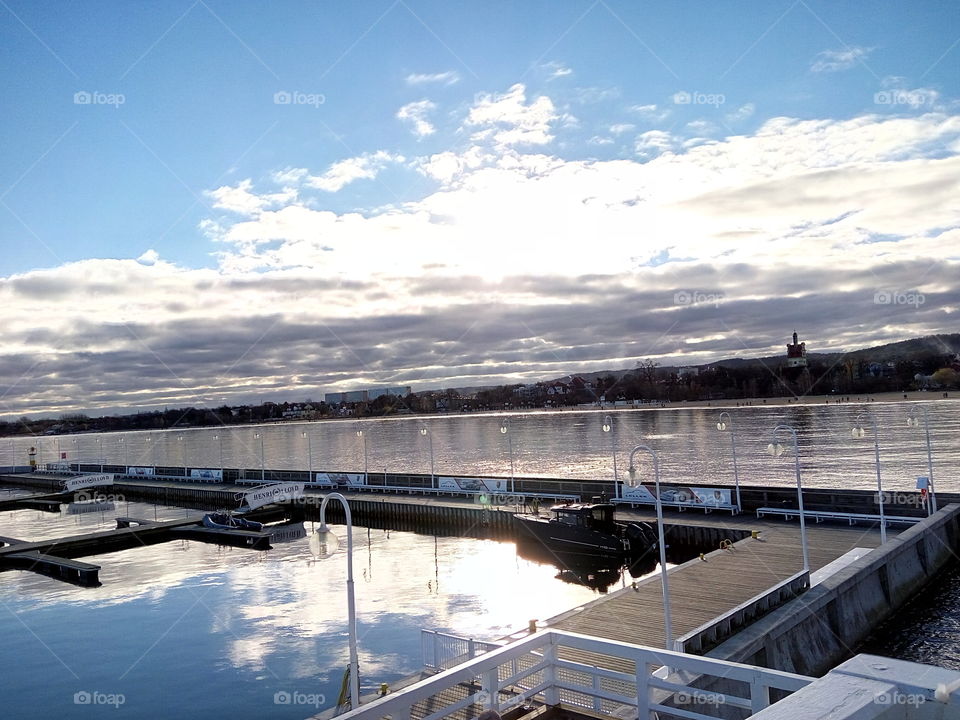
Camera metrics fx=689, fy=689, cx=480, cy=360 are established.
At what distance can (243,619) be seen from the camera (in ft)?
97.1

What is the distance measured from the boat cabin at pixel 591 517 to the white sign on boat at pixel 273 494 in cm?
2753

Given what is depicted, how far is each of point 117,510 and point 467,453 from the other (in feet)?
227

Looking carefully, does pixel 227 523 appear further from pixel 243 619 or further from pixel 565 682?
pixel 565 682

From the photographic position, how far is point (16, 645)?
28.5 metres

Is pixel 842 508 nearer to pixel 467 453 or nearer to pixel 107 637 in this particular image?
pixel 107 637

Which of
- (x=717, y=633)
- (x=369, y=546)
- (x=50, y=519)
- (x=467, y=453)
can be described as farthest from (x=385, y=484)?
(x=467, y=453)

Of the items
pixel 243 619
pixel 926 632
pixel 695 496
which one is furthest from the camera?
pixel 695 496

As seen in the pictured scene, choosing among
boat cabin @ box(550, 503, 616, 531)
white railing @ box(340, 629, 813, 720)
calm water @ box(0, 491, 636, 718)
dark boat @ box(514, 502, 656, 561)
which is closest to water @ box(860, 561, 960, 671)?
calm water @ box(0, 491, 636, 718)

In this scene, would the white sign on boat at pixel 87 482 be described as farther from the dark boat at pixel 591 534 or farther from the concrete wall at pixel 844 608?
the concrete wall at pixel 844 608

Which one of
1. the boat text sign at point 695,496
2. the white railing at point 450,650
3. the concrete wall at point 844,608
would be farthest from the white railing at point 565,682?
the boat text sign at point 695,496

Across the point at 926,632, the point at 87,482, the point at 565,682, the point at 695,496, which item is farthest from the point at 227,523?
the point at 565,682

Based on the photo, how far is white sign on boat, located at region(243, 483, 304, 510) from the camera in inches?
2199

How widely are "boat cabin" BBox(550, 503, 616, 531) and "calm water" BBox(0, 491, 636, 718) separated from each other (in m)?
3.12

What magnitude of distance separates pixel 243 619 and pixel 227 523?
22444 mm
